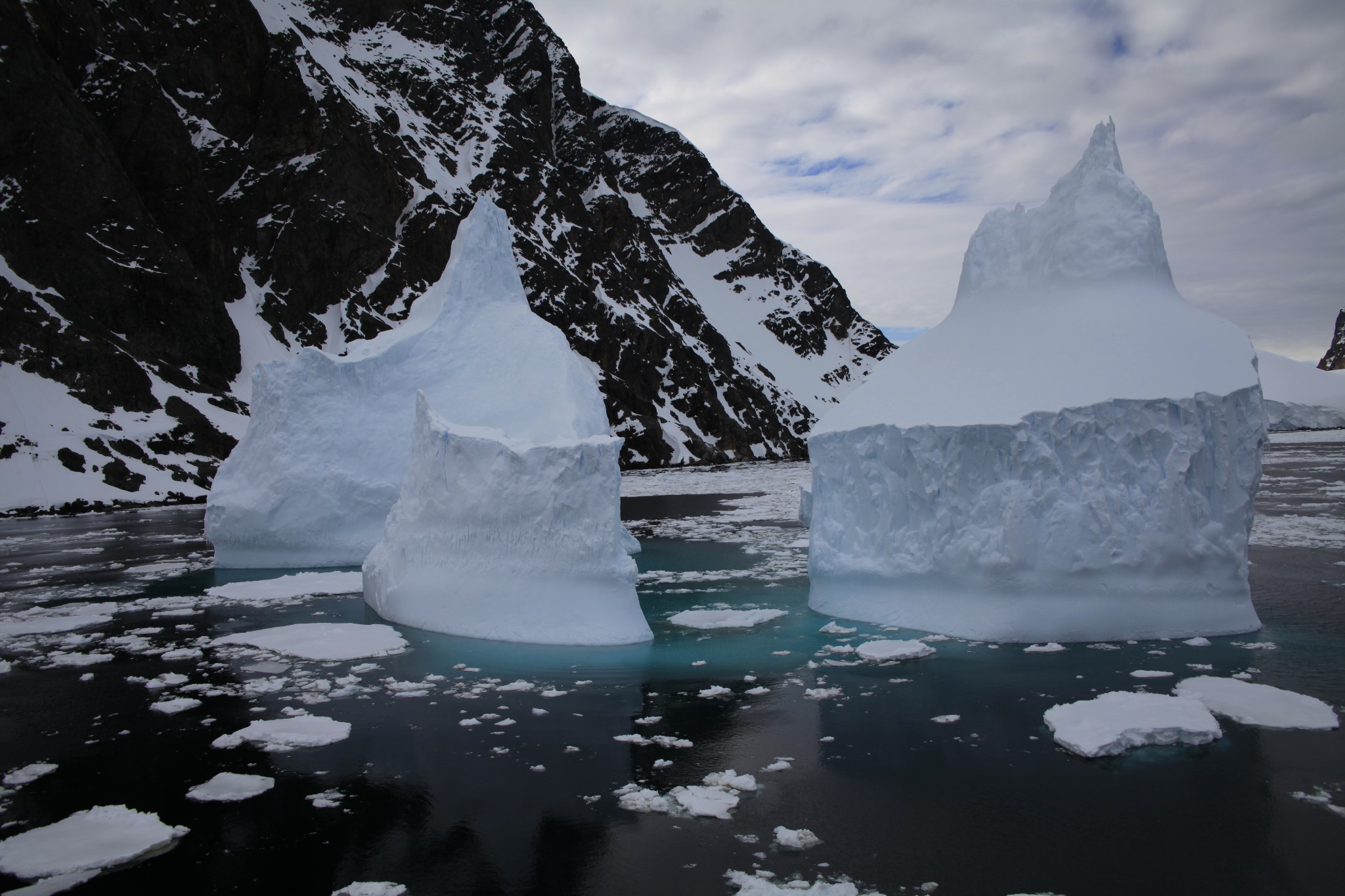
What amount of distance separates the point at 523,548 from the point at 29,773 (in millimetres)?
5820

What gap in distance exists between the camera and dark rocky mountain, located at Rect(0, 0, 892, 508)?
3847 centimetres

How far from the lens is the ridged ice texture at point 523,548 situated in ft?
38.6

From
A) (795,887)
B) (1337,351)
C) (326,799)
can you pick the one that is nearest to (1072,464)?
(795,887)

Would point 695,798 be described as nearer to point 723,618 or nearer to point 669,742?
point 669,742

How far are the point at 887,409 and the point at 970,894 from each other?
27.6 feet

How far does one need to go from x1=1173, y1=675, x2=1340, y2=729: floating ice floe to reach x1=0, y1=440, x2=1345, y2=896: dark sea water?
0.21 meters

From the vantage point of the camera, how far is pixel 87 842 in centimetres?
597

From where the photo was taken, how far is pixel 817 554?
13.5m

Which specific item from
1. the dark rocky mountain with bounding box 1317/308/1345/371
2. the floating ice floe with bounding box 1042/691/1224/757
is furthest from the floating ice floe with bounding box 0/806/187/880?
the dark rocky mountain with bounding box 1317/308/1345/371

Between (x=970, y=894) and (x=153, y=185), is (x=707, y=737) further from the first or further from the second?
(x=153, y=185)

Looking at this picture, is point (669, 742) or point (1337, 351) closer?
point (669, 742)

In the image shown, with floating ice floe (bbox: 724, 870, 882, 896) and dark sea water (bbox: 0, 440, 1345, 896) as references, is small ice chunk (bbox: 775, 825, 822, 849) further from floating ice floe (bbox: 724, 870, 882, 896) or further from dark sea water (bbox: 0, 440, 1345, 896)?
floating ice floe (bbox: 724, 870, 882, 896)

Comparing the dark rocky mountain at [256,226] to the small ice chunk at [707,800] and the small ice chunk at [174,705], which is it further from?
the small ice chunk at [707,800]

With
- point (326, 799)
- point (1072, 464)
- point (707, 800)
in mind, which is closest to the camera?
point (707, 800)
